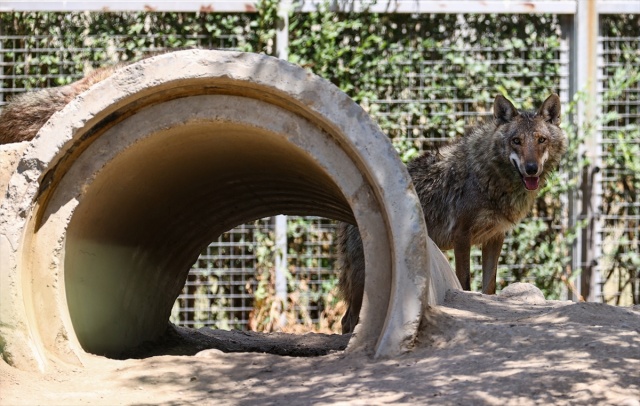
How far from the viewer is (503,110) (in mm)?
8875

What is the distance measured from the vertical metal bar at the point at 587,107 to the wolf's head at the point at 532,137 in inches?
57.0

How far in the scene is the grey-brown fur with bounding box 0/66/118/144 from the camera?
735cm

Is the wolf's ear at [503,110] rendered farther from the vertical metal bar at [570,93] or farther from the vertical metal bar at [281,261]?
the vertical metal bar at [281,261]

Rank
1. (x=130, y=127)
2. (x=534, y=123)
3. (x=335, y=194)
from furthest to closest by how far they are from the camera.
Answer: (x=534, y=123), (x=335, y=194), (x=130, y=127)

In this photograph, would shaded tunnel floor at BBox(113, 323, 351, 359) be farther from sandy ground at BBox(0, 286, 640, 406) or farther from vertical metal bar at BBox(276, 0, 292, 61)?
vertical metal bar at BBox(276, 0, 292, 61)

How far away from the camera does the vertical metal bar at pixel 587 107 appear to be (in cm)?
A: 1027

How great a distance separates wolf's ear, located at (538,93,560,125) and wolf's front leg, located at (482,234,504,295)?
3.74 ft

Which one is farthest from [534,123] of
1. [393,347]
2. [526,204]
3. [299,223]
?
[393,347]

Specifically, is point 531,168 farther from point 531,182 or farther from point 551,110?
point 551,110

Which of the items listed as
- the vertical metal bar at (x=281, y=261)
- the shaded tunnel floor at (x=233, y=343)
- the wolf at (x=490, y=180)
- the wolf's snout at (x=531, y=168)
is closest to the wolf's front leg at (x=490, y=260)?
the wolf at (x=490, y=180)

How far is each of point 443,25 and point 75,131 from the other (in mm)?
6081

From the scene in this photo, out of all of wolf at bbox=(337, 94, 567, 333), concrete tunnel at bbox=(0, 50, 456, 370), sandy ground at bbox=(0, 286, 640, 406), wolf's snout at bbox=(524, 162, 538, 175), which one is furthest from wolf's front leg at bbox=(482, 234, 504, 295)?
sandy ground at bbox=(0, 286, 640, 406)

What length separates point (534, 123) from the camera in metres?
8.79

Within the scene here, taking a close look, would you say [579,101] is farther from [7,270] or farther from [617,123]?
[7,270]
